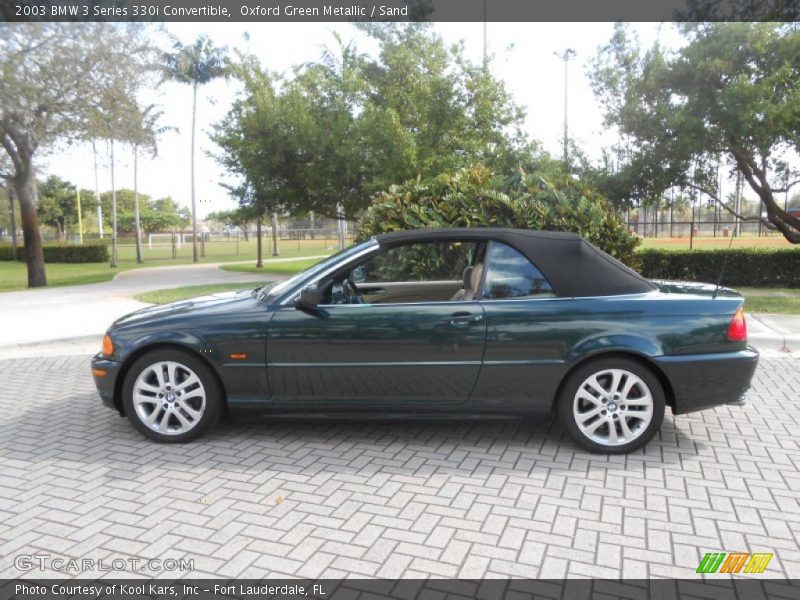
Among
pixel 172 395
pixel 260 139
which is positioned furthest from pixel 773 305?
pixel 260 139

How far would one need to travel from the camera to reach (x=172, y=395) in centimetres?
454

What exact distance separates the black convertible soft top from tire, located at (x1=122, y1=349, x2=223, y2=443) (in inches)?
65.2

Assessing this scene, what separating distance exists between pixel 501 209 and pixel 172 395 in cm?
590

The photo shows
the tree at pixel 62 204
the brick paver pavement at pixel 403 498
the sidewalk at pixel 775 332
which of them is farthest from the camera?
the tree at pixel 62 204

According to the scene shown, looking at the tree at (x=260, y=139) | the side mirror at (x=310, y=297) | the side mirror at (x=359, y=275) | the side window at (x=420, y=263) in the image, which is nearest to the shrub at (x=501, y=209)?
the side window at (x=420, y=263)

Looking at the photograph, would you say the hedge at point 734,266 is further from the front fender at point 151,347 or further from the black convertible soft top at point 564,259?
the front fender at point 151,347

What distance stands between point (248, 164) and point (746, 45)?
42.5ft

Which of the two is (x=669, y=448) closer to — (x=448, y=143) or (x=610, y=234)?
(x=610, y=234)

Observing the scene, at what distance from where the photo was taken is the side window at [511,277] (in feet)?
14.3

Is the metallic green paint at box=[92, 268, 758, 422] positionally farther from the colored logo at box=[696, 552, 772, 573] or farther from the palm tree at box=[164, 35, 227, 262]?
the palm tree at box=[164, 35, 227, 262]

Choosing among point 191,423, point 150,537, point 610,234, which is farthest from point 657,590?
point 610,234

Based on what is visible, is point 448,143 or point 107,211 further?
point 107,211

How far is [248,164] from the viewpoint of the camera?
1825 centimetres

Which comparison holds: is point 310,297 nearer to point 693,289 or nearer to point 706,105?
point 693,289
